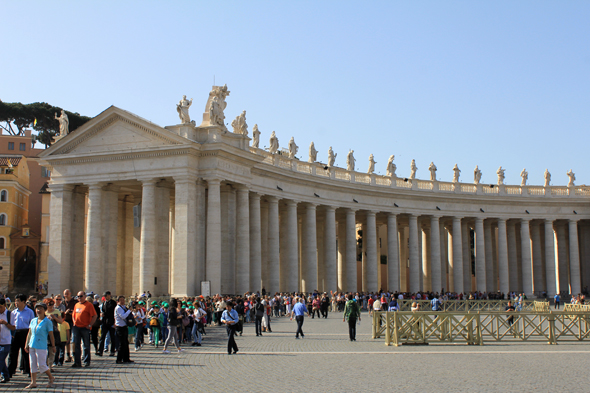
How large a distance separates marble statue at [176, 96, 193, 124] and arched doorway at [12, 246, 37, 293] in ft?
163

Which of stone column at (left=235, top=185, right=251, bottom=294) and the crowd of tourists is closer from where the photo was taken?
the crowd of tourists

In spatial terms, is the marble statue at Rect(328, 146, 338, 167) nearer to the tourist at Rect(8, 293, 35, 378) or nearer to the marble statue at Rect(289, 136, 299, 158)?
the marble statue at Rect(289, 136, 299, 158)

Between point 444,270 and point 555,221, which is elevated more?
point 555,221

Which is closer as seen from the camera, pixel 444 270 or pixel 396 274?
pixel 396 274

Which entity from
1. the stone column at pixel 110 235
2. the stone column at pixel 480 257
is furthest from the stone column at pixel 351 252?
the stone column at pixel 110 235

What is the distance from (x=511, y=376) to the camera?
19.3 m

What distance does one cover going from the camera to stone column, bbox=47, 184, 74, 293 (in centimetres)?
5366

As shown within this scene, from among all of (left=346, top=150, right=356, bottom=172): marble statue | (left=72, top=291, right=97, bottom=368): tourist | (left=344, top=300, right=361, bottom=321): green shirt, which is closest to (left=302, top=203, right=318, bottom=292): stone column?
(left=346, top=150, right=356, bottom=172): marble statue

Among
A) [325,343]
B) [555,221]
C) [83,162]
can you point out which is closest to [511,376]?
[325,343]

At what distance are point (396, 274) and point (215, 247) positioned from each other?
94.5 ft

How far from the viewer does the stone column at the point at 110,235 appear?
54.3 m

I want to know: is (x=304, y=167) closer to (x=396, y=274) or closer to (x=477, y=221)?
(x=396, y=274)

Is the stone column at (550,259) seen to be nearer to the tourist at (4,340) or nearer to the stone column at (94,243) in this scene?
the stone column at (94,243)

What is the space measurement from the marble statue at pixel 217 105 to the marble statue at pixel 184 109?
1.68 meters
